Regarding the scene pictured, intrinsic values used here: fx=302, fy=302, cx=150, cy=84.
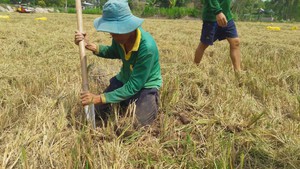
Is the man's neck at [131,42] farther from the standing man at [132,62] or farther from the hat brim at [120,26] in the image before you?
the hat brim at [120,26]

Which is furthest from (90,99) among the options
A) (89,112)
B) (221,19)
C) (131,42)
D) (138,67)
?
(221,19)

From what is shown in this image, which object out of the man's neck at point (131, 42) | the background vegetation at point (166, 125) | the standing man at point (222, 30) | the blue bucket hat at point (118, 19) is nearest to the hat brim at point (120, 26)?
the blue bucket hat at point (118, 19)

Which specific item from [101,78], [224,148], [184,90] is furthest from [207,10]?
[224,148]

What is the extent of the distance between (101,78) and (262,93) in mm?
1407

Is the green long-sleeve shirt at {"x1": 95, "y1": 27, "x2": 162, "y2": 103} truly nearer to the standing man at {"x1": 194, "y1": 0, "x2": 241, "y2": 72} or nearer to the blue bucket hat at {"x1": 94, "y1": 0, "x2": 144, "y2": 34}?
the blue bucket hat at {"x1": 94, "y1": 0, "x2": 144, "y2": 34}

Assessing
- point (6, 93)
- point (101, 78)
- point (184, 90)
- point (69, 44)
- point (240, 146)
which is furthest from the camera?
point (69, 44)

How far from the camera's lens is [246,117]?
2.06 meters

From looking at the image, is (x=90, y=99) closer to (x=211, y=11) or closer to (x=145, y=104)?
(x=145, y=104)

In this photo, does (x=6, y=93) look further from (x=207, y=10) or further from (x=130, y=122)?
(x=207, y=10)

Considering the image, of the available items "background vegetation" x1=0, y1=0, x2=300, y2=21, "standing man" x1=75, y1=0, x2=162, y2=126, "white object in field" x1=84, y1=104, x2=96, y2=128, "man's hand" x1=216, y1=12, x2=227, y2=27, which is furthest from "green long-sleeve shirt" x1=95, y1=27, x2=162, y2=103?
"background vegetation" x1=0, y1=0, x2=300, y2=21

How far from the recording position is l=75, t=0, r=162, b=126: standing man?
1816mm

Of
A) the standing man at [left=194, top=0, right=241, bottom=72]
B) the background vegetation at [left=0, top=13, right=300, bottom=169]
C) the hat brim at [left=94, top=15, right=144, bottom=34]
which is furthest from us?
the standing man at [left=194, top=0, right=241, bottom=72]

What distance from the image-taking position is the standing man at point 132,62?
71.5 inches

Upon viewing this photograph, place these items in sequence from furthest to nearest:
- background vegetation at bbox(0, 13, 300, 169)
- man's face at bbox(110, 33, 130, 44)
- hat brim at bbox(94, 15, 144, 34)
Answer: man's face at bbox(110, 33, 130, 44), hat brim at bbox(94, 15, 144, 34), background vegetation at bbox(0, 13, 300, 169)
